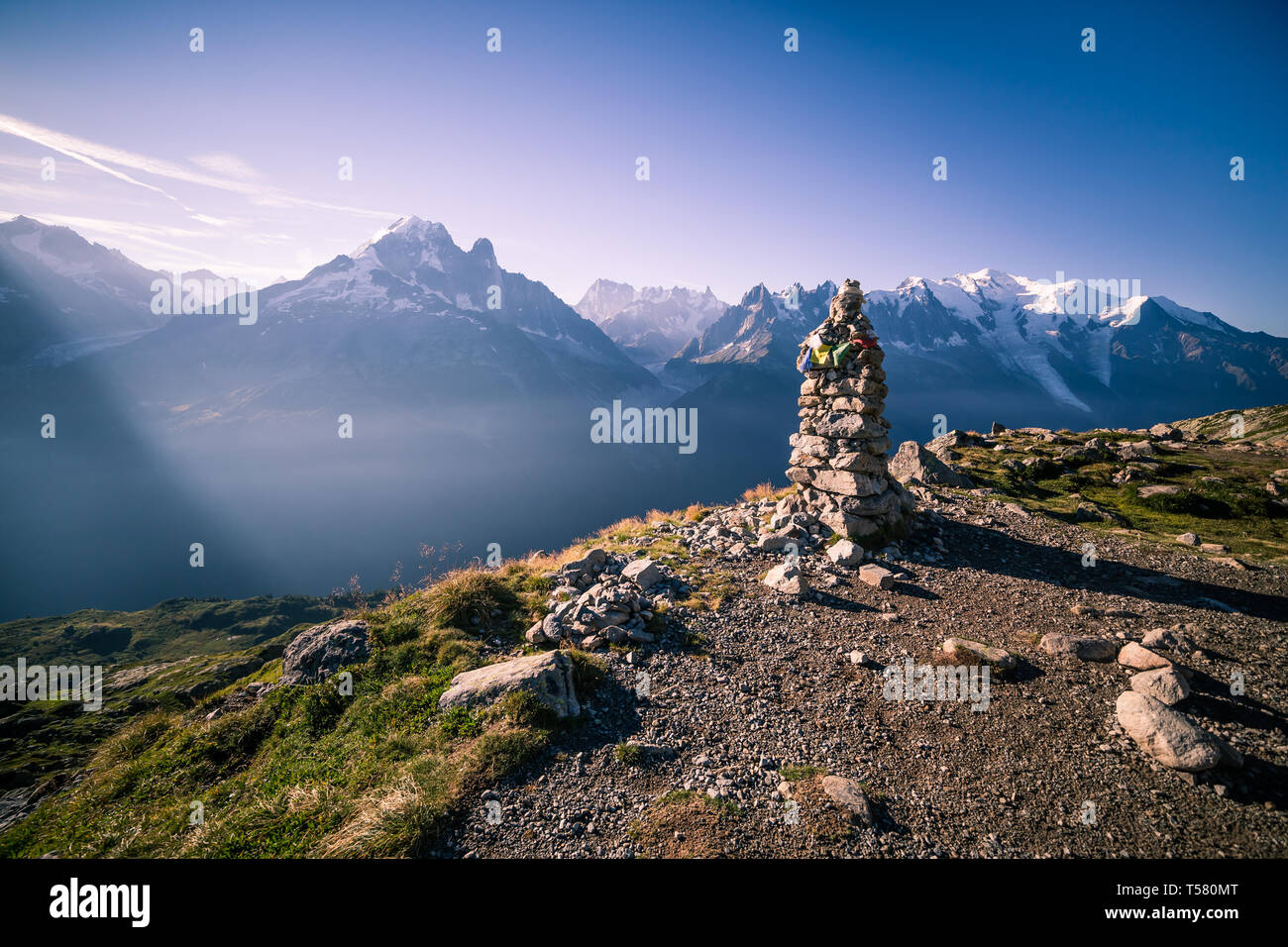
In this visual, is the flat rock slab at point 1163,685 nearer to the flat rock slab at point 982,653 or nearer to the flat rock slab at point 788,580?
the flat rock slab at point 982,653

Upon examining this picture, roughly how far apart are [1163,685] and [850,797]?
20.5 feet

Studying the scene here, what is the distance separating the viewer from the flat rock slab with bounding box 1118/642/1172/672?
27.9ft

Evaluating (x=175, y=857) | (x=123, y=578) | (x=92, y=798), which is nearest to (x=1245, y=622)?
(x=175, y=857)

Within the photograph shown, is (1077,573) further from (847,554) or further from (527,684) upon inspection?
(527,684)

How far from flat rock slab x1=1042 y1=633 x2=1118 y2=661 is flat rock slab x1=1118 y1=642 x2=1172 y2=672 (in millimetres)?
219

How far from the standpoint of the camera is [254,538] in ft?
478

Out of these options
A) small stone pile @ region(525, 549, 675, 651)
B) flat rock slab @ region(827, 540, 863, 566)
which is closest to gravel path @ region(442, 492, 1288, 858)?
small stone pile @ region(525, 549, 675, 651)

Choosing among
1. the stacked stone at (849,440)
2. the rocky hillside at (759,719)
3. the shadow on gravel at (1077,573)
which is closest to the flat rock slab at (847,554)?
the rocky hillside at (759,719)

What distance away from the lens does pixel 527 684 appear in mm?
8758

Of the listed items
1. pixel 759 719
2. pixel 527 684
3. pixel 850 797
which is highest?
pixel 527 684

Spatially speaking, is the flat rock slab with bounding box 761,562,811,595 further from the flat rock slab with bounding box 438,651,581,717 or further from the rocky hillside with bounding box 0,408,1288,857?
the flat rock slab with bounding box 438,651,581,717

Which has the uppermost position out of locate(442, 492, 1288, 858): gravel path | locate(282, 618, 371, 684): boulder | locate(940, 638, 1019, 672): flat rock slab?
locate(940, 638, 1019, 672): flat rock slab

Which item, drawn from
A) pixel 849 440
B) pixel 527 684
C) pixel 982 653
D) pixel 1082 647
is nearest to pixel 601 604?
pixel 527 684

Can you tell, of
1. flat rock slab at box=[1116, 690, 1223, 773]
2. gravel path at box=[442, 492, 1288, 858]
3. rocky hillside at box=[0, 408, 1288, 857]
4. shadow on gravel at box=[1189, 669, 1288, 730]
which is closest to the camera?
gravel path at box=[442, 492, 1288, 858]
